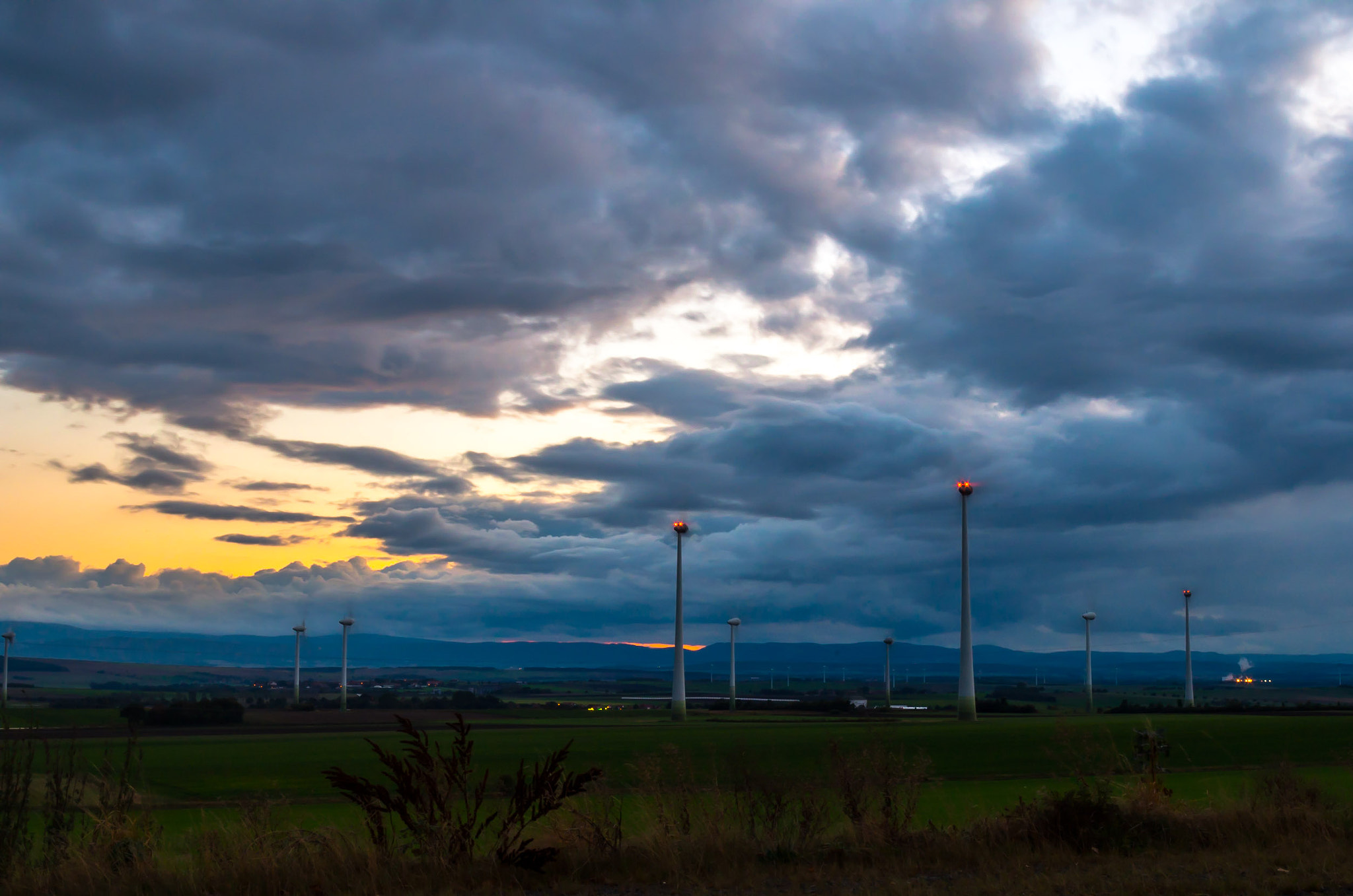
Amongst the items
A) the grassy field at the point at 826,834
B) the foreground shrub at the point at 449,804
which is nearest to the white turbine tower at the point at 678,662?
the grassy field at the point at 826,834

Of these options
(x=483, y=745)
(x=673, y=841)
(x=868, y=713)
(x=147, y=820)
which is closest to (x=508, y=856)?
(x=673, y=841)

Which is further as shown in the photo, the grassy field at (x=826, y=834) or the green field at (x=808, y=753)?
the green field at (x=808, y=753)

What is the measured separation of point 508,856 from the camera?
15.5 m

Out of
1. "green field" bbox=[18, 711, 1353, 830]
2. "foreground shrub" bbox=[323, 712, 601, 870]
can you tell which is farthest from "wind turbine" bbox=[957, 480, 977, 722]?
"foreground shrub" bbox=[323, 712, 601, 870]

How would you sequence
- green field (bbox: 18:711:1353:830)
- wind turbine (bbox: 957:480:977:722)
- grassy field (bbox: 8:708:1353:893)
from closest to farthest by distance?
grassy field (bbox: 8:708:1353:893), green field (bbox: 18:711:1353:830), wind turbine (bbox: 957:480:977:722)

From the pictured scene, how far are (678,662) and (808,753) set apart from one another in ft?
155

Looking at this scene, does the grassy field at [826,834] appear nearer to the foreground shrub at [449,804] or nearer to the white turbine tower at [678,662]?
the foreground shrub at [449,804]

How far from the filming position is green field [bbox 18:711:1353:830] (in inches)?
1114

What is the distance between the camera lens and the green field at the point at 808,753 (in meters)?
28.3

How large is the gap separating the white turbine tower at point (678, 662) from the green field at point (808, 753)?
3.30 meters

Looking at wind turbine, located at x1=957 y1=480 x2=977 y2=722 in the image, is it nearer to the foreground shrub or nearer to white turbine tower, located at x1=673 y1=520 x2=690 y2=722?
white turbine tower, located at x1=673 y1=520 x2=690 y2=722

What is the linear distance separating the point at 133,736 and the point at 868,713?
115m

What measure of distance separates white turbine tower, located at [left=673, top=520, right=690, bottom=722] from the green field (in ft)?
10.8

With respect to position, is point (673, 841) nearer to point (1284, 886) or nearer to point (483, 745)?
point (1284, 886)
